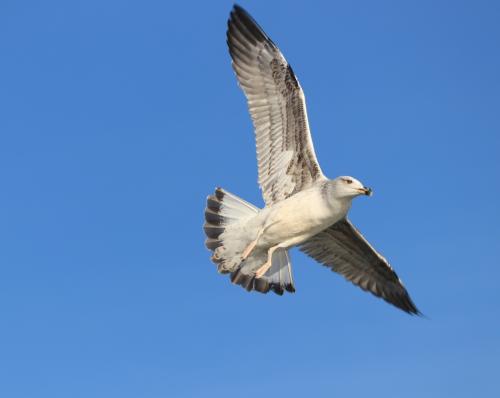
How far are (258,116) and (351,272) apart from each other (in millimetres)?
3789

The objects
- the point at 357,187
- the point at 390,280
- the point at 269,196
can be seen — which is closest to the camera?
the point at 357,187

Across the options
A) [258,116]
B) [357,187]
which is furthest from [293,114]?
[357,187]

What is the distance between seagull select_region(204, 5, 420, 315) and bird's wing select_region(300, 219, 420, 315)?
0.04m

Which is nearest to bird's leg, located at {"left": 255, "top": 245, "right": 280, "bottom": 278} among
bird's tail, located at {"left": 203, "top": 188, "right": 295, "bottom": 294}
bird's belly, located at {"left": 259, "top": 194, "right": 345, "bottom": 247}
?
bird's belly, located at {"left": 259, "top": 194, "right": 345, "bottom": 247}

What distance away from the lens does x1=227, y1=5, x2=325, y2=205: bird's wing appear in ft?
52.4

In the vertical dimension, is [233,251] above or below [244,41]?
below

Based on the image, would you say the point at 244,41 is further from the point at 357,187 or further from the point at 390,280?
the point at 390,280

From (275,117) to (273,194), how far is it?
1306mm

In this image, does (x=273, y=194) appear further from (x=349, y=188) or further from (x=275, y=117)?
(x=349, y=188)

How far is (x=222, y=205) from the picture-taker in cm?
1670

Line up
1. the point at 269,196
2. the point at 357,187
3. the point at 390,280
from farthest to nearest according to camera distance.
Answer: the point at 390,280 < the point at 269,196 < the point at 357,187

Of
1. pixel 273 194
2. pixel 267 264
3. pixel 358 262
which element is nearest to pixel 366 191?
Result: pixel 273 194

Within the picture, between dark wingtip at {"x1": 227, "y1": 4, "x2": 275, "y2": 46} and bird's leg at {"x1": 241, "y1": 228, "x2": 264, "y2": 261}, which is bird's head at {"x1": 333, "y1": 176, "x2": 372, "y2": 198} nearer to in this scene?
bird's leg at {"x1": 241, "y1": 228, "x2": 264, "y2": 261}

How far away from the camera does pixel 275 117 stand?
637 inches
